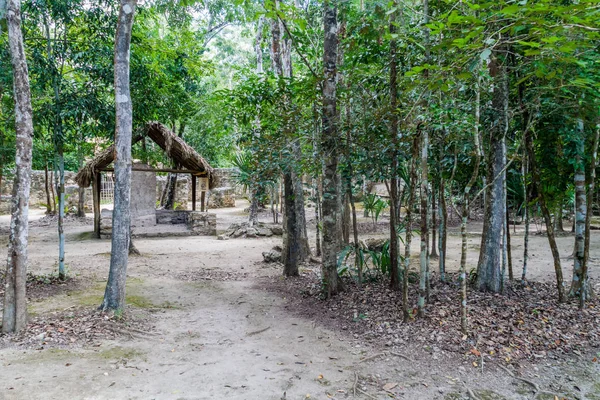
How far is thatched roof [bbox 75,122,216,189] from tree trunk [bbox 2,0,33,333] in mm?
6892

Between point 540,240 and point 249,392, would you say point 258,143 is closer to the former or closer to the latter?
point 249,392

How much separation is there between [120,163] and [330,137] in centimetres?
239

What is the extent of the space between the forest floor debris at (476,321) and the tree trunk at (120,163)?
2.11 m

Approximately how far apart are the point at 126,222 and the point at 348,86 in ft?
10.4

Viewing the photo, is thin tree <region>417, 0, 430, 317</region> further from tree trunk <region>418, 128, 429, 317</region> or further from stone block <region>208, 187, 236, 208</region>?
stone block <region>208, 187, 236, 208</region>

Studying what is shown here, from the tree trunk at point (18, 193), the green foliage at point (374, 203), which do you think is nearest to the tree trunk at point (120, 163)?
the tree trunk at point (18, 193)

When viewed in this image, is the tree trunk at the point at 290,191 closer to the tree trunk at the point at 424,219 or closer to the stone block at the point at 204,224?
the tree trunk at the point at 424,219

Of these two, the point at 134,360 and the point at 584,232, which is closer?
the point at 134,360

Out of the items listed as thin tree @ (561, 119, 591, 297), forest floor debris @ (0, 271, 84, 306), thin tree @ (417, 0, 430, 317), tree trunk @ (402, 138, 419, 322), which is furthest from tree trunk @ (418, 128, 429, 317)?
forest floor debris @ (0, 271, 84, 306)

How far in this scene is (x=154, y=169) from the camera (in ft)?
42.2

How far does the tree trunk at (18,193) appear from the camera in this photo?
3705 millimetres

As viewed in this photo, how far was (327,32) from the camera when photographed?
15.5ft

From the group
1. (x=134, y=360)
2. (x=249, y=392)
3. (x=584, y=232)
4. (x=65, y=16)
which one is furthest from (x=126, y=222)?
(x=584, y=232)

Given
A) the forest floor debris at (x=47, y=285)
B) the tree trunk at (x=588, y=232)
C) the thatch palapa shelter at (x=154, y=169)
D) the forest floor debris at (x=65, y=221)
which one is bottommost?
the forest floor debris at (x=47, y=285)
